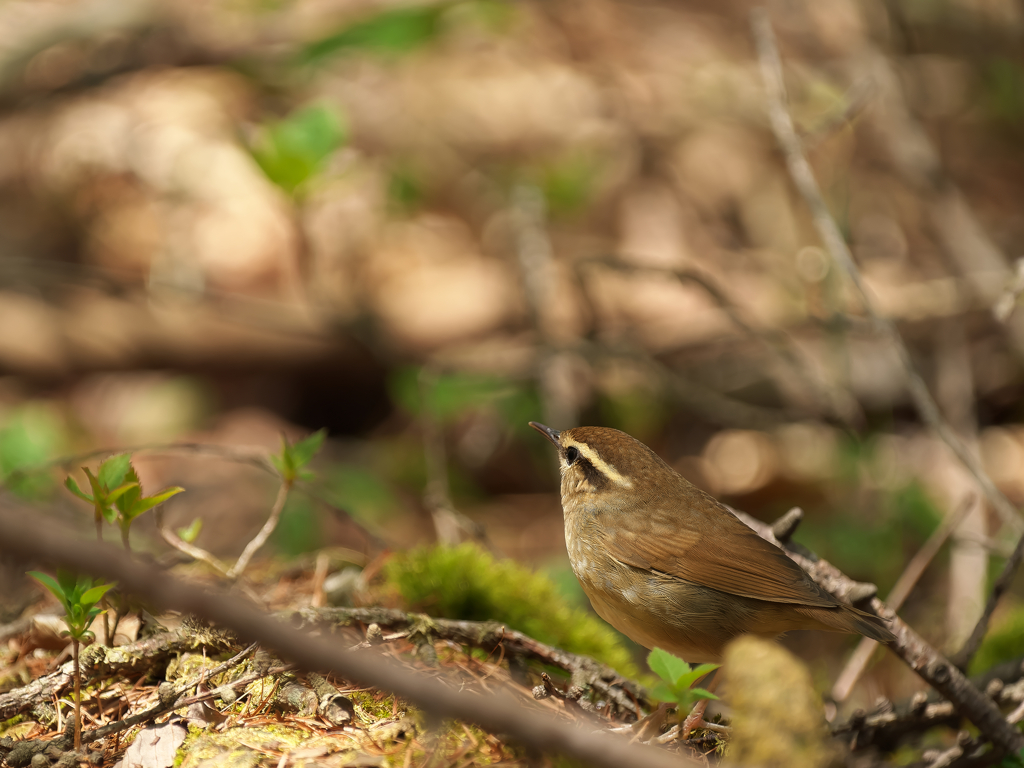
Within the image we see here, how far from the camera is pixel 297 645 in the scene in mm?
1311

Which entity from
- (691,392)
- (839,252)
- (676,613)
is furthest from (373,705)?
(691,392)

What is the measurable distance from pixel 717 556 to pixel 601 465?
658 mm

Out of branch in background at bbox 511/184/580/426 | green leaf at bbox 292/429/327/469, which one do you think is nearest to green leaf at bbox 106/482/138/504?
green leaf at bbox 292/429/327/469

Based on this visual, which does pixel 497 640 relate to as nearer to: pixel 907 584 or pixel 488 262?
pixel 907 584

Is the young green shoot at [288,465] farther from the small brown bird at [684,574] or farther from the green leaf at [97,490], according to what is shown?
the small brown bird at [684,574]

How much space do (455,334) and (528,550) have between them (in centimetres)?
210

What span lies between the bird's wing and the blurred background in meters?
2.21

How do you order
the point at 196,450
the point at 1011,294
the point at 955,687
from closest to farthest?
the point at 955,687 < the point at 1011,294 < the point at 196,450

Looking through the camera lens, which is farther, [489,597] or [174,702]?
[489,597]

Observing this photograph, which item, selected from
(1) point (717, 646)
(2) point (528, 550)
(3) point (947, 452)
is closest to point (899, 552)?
(3) point (947, 452)

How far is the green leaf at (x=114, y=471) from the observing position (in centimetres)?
227

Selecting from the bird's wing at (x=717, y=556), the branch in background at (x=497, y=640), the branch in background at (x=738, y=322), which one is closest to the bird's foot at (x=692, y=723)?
the branch in background at (x=497, y=640)

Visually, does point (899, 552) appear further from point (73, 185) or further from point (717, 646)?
point (73, 185)

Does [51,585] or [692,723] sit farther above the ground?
[51,585]
